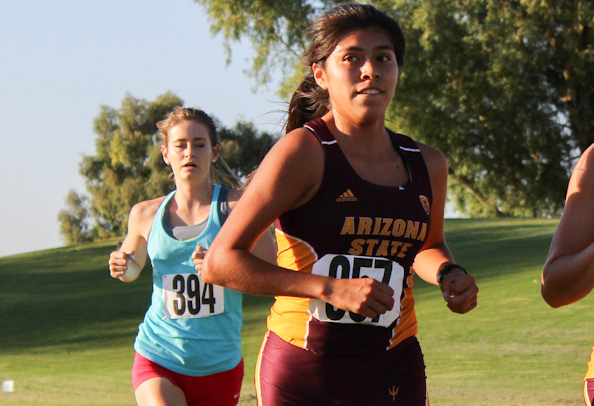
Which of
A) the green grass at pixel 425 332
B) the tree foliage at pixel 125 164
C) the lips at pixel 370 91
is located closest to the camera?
the lips at pixel 370 91

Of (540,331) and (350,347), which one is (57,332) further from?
(350,347)

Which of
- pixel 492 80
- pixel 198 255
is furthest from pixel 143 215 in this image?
pixel 492 80

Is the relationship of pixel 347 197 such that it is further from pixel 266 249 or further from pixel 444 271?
pixel 266 249

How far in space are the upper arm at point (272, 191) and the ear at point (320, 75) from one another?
0.36 m

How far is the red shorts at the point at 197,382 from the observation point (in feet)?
13.1

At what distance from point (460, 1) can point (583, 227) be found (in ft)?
94.6

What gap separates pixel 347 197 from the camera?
256 centimetres

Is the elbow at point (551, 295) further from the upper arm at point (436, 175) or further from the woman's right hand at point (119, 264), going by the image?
the woman's right hand at point (119, 264)

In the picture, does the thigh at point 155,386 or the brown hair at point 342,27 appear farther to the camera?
the thigh at point 155,386

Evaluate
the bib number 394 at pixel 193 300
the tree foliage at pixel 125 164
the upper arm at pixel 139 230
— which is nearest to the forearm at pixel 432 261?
the bib number 394 at pixel 193 300

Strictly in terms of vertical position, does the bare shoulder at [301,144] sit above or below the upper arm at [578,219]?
above

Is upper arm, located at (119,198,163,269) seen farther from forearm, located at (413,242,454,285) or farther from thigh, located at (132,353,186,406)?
forearm, located at (413,242,454,285)

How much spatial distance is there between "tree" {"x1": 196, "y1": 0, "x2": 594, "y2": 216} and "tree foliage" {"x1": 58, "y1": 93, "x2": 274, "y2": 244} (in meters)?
13.1

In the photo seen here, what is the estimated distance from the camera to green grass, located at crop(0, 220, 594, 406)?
828 cm
